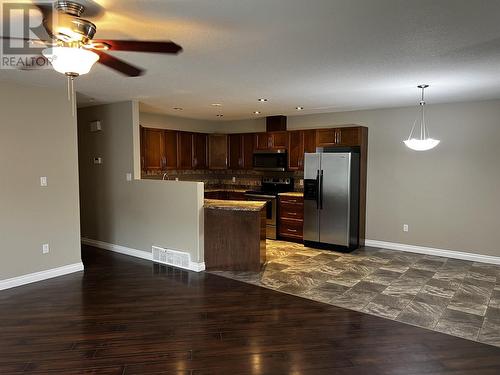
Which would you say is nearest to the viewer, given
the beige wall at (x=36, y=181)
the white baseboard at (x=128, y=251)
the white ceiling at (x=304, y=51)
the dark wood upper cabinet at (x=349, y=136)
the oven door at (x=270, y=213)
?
the white ceiling at (x=304, y=51)

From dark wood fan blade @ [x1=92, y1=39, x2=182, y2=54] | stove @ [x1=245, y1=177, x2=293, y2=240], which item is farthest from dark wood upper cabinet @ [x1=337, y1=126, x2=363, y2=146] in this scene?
dark wood fan blade @ [x1=92, y1=39, x2=182, y2=54]

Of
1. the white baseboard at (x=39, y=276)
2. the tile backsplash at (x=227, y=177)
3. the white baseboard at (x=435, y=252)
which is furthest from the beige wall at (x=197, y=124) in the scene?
the white baseboard at (x=435, y=252)

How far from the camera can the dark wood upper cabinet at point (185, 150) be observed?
23.5 feet

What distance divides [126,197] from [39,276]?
166cm

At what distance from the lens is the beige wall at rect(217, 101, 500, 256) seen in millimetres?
5234

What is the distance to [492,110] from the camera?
202 inches

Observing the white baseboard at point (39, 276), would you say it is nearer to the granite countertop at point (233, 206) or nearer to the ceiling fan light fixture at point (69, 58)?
the granite countertop at point (233, 206)

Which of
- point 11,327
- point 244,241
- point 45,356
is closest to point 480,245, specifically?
point 244,241

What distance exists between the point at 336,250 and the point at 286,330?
9.93 ft

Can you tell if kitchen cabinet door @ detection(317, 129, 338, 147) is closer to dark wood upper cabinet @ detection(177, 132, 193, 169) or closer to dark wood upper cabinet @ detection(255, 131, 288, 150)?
dark wood upper cabinet @ detection(255, 131, 288, 150)

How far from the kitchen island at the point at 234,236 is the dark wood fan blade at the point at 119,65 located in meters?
2.05

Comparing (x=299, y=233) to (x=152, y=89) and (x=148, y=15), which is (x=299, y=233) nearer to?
(x=152, y=89)

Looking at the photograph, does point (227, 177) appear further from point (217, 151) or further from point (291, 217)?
point (291, 217)

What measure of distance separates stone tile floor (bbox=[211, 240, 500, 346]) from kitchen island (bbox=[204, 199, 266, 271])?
17 cm
